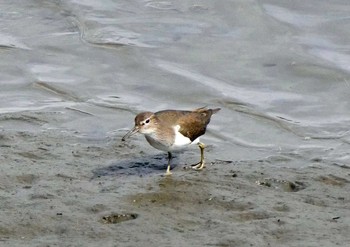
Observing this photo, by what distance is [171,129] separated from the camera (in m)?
9.52

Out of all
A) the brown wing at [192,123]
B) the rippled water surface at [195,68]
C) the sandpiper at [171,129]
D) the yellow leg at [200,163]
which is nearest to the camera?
the sandpiper at [171,129]

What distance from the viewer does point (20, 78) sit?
12.5 m

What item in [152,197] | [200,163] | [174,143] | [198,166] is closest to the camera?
[152,197]

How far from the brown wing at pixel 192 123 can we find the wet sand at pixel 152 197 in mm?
382

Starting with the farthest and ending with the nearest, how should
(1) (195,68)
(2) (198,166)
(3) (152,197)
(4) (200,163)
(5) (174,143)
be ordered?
(1) (195,68) < (4) (200,163) < (2) (198,166) < (5) (174,143) < (3) (152,197)

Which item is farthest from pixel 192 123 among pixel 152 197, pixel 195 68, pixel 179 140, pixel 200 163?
pixel 195 68

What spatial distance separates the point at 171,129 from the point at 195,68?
3875mm

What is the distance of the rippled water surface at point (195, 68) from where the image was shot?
11.2 m

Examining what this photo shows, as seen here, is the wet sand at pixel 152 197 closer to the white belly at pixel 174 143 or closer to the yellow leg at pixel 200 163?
the yellow leg at pixel 200 163

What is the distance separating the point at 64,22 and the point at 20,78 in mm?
2751

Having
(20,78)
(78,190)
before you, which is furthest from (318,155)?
(20,78)

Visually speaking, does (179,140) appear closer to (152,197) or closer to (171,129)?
(171,129)

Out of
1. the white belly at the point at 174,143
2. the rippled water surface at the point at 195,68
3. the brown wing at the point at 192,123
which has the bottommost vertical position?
the rippled water surface at the point at 195,68

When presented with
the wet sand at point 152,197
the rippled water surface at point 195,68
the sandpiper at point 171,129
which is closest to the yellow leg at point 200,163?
the sandpiper at point 171,129
